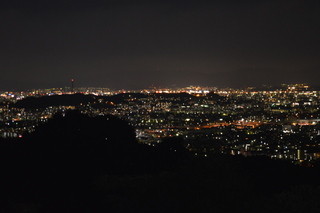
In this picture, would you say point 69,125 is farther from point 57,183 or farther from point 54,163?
point 57,183

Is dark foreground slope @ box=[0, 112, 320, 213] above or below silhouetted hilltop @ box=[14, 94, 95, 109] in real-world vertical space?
below

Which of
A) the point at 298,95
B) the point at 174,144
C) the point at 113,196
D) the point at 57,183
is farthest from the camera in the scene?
the point at 298,95

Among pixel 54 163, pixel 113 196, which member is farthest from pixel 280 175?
pixel 54 163

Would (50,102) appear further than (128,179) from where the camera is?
Yes

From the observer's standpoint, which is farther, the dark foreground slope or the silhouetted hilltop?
the silhouetted hilltop

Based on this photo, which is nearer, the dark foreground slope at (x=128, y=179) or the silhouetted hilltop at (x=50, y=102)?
the dark foreground slope at (x=128, y=179)

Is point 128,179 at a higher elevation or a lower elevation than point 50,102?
lower

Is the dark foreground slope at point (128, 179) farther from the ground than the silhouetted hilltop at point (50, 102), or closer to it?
closer to it

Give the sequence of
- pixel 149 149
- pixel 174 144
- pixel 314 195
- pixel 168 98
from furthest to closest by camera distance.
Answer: pixel 168 98 → pixel 174 144 → pixel 149 149 → pixel 314 195
